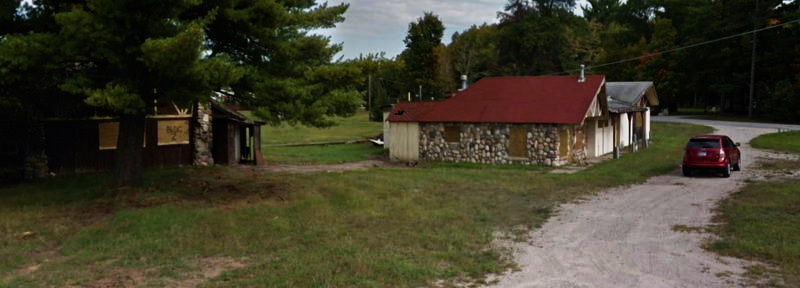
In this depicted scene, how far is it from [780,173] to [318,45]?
664 inches

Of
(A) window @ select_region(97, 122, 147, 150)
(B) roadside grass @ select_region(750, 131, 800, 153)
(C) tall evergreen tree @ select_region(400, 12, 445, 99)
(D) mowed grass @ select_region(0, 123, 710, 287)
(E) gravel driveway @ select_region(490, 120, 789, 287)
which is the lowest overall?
(E) gravel driveway @ select_region(490, 120, 789, 287)

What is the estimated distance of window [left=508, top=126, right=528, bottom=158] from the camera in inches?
1067

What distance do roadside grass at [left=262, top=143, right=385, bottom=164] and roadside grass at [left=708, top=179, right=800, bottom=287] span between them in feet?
60.7

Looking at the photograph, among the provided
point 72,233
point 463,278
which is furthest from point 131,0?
point 463,278

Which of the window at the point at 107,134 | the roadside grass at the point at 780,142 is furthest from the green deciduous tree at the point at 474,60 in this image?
the window at the point at 107,134

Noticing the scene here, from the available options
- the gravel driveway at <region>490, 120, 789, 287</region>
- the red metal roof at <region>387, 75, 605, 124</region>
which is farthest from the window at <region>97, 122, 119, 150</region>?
the gravel driveway at <region>490, 120, 789, 287</region>

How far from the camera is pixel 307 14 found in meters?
16.4

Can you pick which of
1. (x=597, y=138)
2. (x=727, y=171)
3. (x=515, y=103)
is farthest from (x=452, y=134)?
(x=727, y=171)

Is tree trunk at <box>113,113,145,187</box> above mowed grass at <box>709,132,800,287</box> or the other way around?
above

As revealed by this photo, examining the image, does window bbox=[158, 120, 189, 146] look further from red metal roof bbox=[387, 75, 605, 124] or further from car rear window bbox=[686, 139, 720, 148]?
car rear window bbox=[686, 139, 720, 148]

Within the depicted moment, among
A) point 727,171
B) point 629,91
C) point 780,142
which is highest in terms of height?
point 629,91

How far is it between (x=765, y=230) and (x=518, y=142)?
1599cm

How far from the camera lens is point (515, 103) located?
28500mm

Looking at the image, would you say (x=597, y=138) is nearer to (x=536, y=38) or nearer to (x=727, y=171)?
(x=727, y=171)
